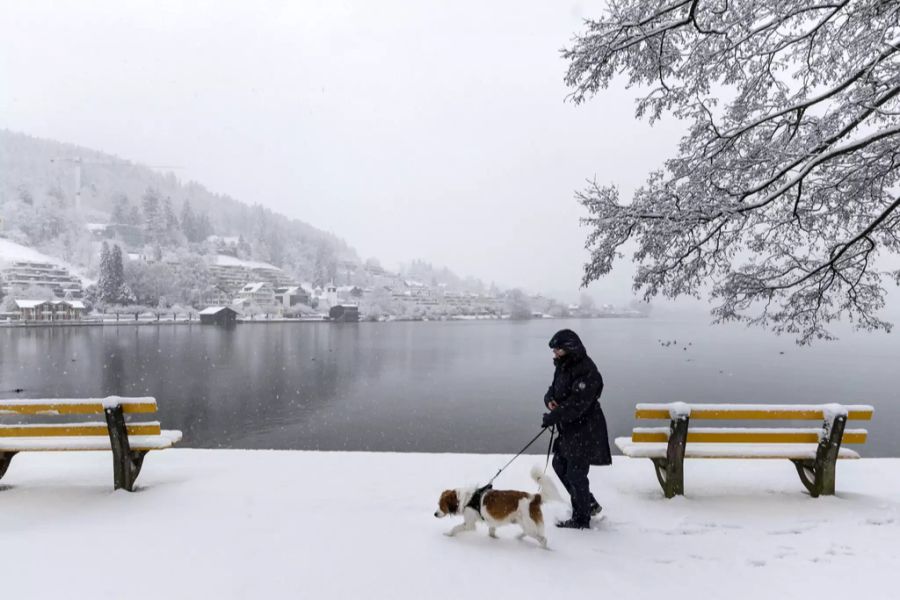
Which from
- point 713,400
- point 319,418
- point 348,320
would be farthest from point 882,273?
point 348,320

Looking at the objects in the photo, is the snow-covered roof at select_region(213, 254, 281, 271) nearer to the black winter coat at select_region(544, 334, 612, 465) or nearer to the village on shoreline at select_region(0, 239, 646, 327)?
the village on shoreline at select_region(0, 239, 646, 327)

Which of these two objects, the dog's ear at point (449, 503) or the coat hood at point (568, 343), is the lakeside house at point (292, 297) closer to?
the dog's ear at point (449, 503)

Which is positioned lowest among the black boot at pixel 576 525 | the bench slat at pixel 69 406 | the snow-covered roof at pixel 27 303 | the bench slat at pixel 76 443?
the black boot at pixel 576 525

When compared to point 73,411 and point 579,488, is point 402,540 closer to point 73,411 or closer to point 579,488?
point 579,488

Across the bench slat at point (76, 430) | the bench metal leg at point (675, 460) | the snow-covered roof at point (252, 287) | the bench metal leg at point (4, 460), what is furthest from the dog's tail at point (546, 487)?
the snow-covered roof at point (252, 287)

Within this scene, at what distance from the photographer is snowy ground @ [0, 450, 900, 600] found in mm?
3305

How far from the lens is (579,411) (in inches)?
169

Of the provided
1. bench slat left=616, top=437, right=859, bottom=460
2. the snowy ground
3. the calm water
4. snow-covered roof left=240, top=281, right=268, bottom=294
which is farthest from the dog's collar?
snow-covered roof left=240, top=281, right=268, bottom=294

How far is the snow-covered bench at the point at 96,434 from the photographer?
498 centimetres

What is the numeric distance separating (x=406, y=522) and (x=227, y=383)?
34.9 m

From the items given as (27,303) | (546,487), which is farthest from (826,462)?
(27,303)

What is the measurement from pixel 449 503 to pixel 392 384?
33388mm

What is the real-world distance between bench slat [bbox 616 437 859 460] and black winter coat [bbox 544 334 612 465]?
28.7 inches

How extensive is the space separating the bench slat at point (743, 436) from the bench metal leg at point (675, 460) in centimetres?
13
